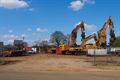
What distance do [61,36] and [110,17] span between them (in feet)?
308

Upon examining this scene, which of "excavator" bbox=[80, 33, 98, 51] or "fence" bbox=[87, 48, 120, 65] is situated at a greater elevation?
"excavator" bbox=[80, 33, 98, 51]

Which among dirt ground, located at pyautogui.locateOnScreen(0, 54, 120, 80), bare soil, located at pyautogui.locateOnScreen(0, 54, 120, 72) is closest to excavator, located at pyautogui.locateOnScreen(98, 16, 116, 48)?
bare soil, located at pyautogui.locateOnScreen(0, 54, 120, 72)

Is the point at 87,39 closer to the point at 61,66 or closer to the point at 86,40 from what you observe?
the point at 86,40

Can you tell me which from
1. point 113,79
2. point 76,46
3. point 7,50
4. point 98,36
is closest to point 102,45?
point 98,36

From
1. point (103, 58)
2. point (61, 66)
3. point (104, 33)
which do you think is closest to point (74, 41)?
point (104, 33)

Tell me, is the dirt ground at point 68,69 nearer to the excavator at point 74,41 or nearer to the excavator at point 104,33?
the excavator at point 104,33

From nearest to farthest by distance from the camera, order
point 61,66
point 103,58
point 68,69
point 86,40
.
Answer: point 68,69
point 61,66
point 103,58
point 86,40

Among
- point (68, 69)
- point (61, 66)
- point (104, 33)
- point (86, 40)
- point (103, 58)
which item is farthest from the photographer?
point (86, 40)

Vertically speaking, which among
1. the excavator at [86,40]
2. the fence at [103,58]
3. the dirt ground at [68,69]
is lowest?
the dirt ground at [68,69]

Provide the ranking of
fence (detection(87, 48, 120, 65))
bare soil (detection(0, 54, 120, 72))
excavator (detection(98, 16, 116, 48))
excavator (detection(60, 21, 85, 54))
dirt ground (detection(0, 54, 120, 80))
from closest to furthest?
1. dirt ground (detection(0, 54, 120, 80))
2. bare soil (detection(0, 54, 120, 72))
3. fence (detection(87, 48, 120, 65))
4. excavator (detection(98, 16, 116, 48))
5. excavator (detection(60, 21, 85, 54))

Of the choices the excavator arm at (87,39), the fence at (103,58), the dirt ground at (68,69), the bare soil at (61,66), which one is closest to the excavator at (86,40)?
the excavator arm at (87,39)

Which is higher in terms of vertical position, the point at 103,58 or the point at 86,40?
the point at 86,40

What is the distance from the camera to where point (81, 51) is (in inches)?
3194

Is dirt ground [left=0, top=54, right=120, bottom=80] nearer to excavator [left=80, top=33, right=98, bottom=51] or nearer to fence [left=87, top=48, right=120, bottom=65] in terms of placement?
fence [left=87, top=48, right=120, bottom=65]
